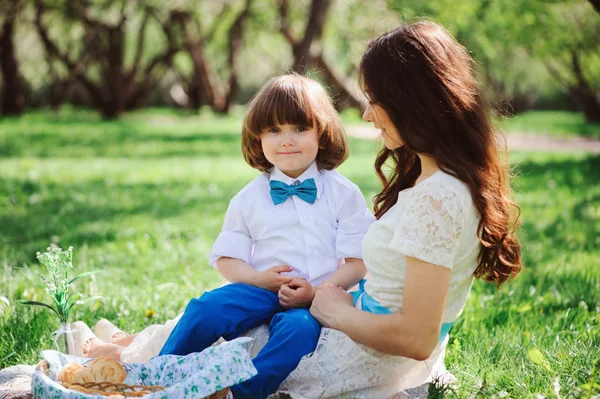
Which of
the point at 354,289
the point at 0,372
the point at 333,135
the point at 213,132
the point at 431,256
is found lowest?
the point at 213,132

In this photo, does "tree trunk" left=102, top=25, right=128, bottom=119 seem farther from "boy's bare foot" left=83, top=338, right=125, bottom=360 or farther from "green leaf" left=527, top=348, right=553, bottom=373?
"green leaf" left=527, top=348, right=553, bottom=373

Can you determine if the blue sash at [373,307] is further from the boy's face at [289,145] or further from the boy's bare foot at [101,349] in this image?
the boy's bare foot at [101,349]

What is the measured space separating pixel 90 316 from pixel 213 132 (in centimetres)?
1241

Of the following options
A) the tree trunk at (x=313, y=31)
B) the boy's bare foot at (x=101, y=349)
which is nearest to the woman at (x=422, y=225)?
the boy's bare foot at (x=101, y=349)

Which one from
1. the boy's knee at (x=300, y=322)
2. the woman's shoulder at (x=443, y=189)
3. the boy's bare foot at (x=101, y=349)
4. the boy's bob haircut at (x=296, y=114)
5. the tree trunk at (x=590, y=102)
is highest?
the boy's bob haircut at (x=296, y=114)

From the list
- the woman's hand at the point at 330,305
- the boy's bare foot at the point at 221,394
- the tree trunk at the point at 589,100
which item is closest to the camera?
the boy's bare foot at the point at 221,394

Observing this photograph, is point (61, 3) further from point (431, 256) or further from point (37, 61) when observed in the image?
point (431, 256)

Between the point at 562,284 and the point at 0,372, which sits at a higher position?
the point at 0,372

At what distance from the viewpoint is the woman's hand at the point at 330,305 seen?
8.06 ft

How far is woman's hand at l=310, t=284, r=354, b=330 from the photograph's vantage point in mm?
2457

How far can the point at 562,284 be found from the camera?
4.27 metres

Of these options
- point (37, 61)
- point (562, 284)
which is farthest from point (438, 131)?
point (37, 61)

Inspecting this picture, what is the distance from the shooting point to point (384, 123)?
7.57 ft

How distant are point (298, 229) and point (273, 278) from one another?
0.85 feet
